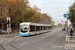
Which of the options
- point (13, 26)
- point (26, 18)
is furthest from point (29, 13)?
point (13, 26)

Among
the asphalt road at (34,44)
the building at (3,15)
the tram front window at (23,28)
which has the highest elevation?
the building at (3,15)

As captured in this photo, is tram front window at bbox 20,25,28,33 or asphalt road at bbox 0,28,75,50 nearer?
asphalt road at bbox 0,28,75,50

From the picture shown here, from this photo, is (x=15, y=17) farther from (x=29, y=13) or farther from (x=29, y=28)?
(x=29, y=28)

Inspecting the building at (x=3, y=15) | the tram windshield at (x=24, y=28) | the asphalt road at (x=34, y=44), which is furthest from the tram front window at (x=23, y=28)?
the building at (x=3, y=15)

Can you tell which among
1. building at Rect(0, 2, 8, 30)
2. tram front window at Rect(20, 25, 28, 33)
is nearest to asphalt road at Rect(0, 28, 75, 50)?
tram front window at Rect(20, 25, 28, 33)

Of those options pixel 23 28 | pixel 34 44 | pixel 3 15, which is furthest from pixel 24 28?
pixel 3 15

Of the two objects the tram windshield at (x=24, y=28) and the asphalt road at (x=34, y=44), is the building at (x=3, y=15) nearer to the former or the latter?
the tram windshield at (x=24, y=28)

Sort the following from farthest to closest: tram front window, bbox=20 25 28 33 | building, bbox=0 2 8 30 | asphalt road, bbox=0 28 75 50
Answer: building, bbox=0 2 8 30 → tram front window, bbox=20 25 28 33 → asphalt road, bbox=0 28 75 50

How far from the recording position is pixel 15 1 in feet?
105

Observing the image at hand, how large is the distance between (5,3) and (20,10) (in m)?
5.76

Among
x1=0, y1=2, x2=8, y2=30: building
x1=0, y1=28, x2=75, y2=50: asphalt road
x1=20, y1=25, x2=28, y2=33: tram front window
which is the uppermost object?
x1=0, y1=2, x2=8, y2=30: building

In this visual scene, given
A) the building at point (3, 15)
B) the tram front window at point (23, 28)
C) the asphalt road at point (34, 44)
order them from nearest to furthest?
the asphalt road at point (34, 44) → the tram front window at point (23, 28) → the building at point (3, 15)

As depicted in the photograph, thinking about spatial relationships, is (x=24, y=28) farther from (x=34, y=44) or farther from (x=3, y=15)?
(x=3, y=15)

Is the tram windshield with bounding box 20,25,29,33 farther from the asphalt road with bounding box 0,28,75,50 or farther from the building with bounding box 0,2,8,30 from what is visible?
the building with bounding box 0,2,8,30
